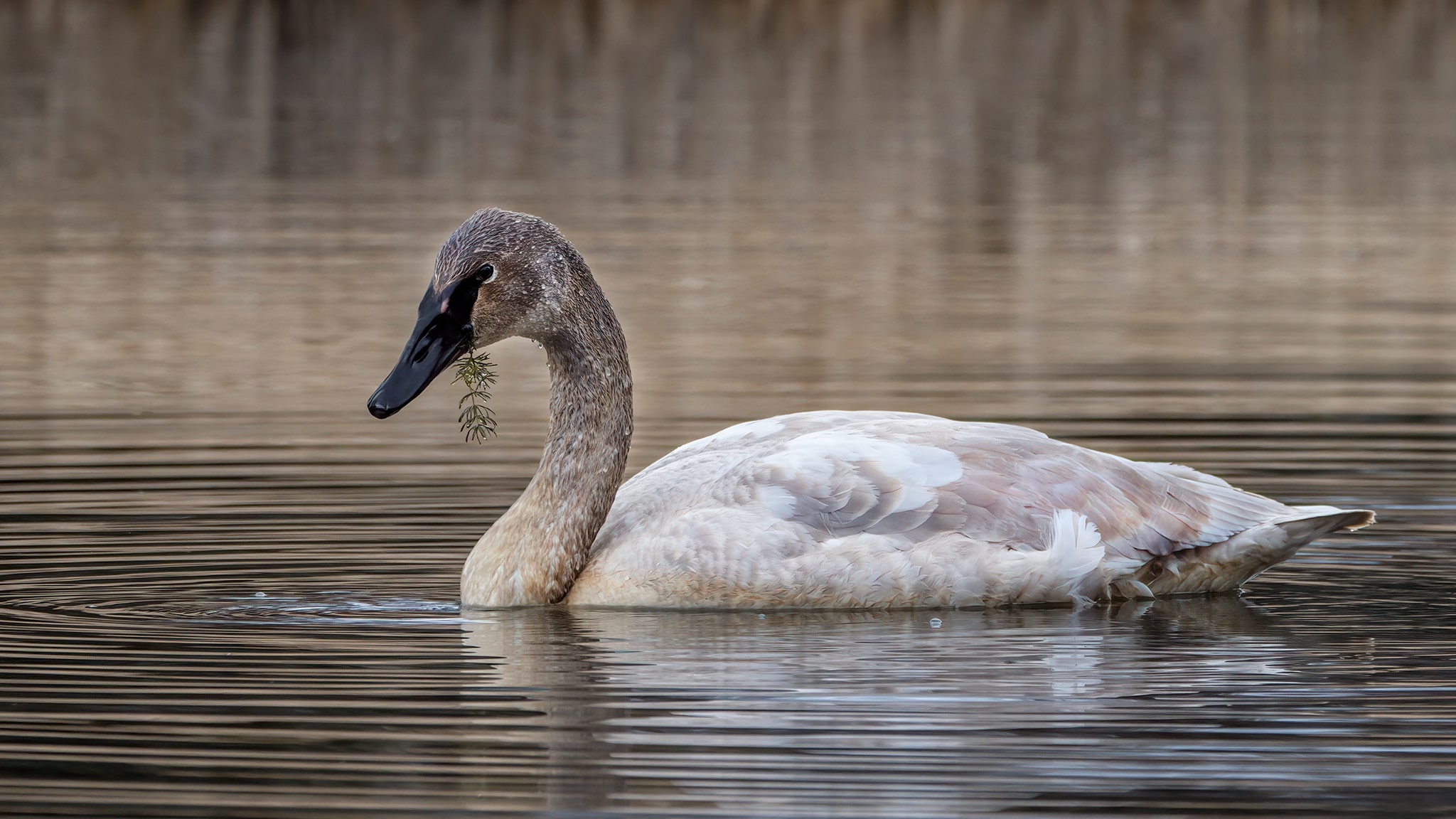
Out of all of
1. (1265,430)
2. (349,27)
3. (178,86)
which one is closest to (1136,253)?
(1265,430)

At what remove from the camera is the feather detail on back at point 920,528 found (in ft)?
31.0

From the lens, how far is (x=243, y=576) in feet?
33.4

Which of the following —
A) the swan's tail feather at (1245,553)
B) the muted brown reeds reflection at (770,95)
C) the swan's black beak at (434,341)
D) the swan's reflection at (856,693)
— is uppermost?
the muted brown reeds reflection at (770,95)

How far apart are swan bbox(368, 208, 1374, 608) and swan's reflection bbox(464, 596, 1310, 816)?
130 millimetres

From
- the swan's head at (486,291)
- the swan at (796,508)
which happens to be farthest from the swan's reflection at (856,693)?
the swan's head at (486,291)

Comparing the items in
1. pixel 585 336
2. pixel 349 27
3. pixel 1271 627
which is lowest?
pixel 1271 627

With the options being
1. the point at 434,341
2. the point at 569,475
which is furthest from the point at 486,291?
the point at 569,475

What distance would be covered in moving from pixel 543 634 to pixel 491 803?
2611 mm

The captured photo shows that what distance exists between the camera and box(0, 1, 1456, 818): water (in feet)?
23.0

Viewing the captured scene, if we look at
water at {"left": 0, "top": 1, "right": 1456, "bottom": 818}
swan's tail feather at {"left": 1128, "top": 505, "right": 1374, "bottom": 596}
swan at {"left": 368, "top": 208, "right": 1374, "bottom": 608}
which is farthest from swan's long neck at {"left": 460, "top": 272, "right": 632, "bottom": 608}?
swan's tail feather at {"left": 1128, "top": 505, "right": 1374, "bottom": 596}

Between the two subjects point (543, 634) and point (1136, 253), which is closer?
point (543, 634)

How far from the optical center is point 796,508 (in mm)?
9492

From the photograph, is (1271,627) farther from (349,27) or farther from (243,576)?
(349,27)

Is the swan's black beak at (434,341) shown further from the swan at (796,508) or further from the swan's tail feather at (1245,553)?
the swan's tail feather at (1245,553)
